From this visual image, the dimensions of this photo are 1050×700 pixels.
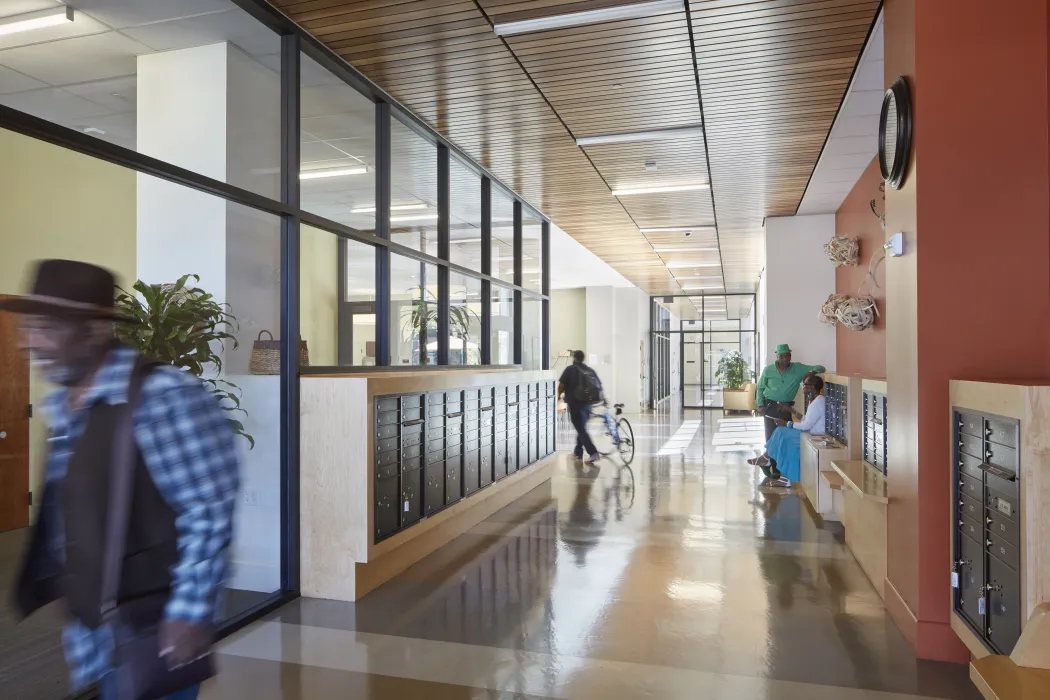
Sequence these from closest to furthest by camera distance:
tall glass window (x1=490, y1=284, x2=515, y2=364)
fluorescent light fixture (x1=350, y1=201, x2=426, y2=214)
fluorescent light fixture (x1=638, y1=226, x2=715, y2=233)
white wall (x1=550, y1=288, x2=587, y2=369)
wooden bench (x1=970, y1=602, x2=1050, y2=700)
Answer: wooden bench (x1=970, y1=602, x2=1050, y2=700)
fluorescent light fixture (x1=350, y1=201, x2=426, y2=214)
tall glass window (x1=490, y1=284, x2=515, y2=364)
fluorescent light fixture (x1=638, y1=226, x2=715, y2=233)
white wall (x1=550, y1=288, x2=587, y2=369)

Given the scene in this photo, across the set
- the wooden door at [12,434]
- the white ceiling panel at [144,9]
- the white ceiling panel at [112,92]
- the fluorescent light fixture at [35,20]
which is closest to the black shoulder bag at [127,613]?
the white ceiling panel at [144,9]

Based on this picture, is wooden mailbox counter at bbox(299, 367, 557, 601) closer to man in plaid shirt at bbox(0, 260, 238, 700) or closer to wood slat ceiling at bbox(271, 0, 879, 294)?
wood slat ceiling at bbox(271, 0, 879, 294)

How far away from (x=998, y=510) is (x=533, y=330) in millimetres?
7294

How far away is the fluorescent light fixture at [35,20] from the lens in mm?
3699

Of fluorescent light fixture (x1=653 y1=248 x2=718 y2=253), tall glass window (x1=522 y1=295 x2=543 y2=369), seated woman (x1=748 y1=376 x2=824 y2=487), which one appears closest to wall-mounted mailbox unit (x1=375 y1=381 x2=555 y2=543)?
tall glass window (x1=522 y1=295 x2=543 y2=369)

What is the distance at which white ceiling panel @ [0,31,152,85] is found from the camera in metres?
4.00

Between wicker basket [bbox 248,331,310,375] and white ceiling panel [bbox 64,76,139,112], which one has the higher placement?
white ceiling panel [bbox 64,76,139,112]

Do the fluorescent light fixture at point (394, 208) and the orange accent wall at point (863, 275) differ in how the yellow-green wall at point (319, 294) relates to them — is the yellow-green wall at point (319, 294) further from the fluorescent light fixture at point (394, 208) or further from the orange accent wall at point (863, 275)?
the orange accent wall at point (863, 275)

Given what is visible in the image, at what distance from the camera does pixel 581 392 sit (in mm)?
8930

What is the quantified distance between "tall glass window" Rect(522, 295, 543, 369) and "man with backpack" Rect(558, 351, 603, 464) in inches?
16.8

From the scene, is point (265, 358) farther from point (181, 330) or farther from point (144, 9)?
point (144, 9)

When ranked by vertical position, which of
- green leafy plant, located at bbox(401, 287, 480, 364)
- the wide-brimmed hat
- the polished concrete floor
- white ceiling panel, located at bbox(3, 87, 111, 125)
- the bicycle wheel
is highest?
white ceiling panel, located at bbox(3, 87, 111, 125)

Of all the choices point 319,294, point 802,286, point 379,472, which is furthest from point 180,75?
point 802,286

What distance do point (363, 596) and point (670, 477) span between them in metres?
4.64
